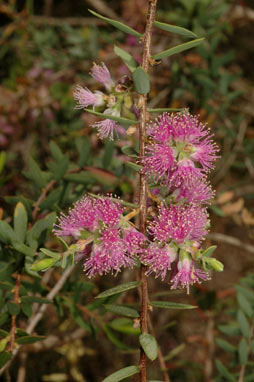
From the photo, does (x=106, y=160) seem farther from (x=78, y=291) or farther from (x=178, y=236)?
(x=178, y=236)

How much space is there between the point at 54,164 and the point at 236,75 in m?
1.11

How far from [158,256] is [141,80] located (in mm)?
389

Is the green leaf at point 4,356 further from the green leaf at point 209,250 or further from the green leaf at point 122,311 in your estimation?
the green leaf at point 209,250

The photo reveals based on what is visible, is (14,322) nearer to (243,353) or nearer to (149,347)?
(149,347)

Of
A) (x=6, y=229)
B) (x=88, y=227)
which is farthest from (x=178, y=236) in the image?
(x=6, y=229)

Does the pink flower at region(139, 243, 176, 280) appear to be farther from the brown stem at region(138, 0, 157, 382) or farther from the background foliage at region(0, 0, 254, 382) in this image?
the background foliage at region(0, 0, 254, 382)

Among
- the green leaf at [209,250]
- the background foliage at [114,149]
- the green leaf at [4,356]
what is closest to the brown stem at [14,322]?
the green leaf at [4,356]

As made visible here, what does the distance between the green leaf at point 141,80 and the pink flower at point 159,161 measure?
13 centimetres

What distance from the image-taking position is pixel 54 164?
4.89 ft

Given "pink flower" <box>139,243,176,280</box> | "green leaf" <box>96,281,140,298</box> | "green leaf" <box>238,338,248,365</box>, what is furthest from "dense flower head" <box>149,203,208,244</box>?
"green leaf" <box>238,338,248,365</box>

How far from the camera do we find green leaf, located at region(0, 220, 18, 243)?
1179 millimetres

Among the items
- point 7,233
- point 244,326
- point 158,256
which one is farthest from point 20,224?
point 244,326

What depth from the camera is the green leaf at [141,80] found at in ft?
3.03

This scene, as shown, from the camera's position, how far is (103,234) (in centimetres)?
103
